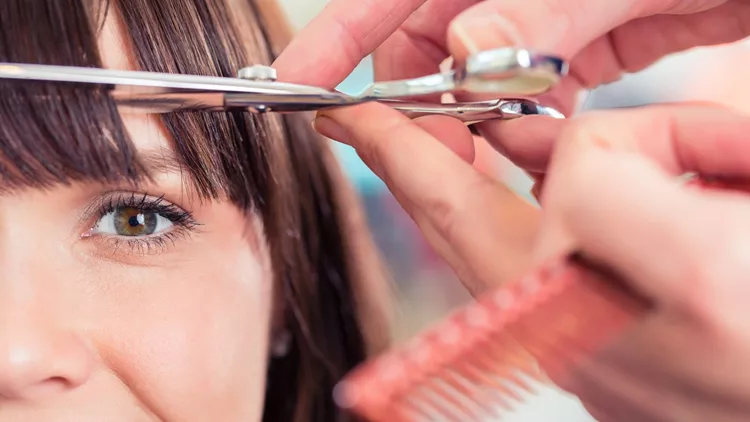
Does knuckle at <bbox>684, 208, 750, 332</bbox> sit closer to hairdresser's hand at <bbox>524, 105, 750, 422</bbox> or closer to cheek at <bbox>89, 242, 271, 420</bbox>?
hairdresser's hand at <bbox>524, 105, 750, 422</bbox>

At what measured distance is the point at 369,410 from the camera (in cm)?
27

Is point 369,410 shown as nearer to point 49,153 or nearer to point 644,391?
point 644,391

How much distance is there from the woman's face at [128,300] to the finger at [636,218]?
1.16 feet

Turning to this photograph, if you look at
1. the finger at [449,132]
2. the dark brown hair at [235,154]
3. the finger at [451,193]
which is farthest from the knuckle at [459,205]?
the dark brown hair at [235,154]

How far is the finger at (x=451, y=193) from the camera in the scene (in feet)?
1.26

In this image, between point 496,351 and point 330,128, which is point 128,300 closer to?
point 330,128

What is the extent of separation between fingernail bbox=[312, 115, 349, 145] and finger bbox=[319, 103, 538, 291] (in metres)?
0.02

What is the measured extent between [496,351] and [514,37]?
0.23m

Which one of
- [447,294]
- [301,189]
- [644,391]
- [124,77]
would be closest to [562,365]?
[644,391]

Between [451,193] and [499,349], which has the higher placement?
[451,193]

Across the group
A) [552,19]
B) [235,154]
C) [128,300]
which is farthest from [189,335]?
[552,19]

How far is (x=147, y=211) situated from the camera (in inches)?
23.2

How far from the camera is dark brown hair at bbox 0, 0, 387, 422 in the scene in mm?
486

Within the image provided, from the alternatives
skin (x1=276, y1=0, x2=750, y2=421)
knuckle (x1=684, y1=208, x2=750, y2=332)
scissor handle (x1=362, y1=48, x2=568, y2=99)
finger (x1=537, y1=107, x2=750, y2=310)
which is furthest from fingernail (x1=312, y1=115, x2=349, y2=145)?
knuckle (x1=684, y1=208, x2=750, y2=332)
